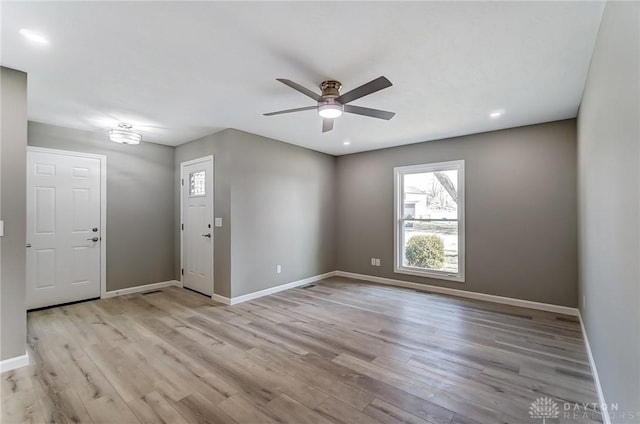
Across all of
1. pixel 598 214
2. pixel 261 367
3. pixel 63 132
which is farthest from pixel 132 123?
pixel 598 214

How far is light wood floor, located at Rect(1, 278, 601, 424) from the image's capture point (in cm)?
197

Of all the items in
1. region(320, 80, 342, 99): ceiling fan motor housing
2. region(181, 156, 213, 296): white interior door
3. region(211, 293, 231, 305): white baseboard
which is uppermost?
region(320, 80, 342, 99): ceiling fan motor housing

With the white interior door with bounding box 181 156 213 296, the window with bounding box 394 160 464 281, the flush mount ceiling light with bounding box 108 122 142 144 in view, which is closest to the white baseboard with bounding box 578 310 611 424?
the window with bounding box 394 160 464 281

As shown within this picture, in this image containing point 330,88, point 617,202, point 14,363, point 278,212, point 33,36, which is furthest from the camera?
point 278,212

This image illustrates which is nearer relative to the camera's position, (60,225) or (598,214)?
(598,214)

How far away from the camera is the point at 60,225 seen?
4133 millimetres

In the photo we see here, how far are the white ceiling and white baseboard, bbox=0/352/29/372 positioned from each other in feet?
8.11

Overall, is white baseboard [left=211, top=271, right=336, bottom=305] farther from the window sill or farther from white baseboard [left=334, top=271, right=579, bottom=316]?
the window sill

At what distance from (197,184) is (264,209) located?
49.7 inches

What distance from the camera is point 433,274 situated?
495 cm

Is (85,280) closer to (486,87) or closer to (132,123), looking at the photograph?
(132,123)

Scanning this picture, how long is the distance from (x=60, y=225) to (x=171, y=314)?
2.11m

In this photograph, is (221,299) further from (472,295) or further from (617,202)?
Answer: (617,202)

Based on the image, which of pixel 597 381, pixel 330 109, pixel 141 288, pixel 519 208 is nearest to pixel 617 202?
pixel 597 381
